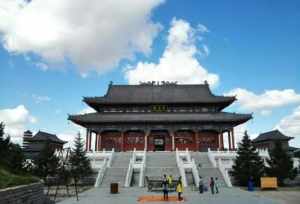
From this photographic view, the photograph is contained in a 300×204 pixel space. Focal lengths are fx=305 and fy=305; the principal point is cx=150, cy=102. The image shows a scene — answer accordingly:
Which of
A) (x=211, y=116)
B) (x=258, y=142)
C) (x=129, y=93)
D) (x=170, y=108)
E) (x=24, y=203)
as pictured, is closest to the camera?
(x=24, y=203)

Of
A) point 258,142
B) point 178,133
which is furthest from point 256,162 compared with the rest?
point 258,142

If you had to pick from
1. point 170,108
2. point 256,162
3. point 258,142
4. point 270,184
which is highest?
point 170,108

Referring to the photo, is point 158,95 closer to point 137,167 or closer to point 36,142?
point 137,167

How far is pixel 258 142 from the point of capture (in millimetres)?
61562

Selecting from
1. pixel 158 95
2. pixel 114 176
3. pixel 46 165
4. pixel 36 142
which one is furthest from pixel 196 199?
pixel 36 142

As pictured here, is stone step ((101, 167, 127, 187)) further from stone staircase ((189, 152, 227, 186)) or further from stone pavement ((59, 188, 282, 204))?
stone pavement ((59, 188, 282, 204))

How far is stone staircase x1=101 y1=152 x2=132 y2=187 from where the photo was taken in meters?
25.9

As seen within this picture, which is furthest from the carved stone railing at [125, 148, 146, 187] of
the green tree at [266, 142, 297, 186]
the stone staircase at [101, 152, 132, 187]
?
the green tree at [266, 142, 297, 186]

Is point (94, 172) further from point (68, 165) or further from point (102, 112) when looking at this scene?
point (102, 112)

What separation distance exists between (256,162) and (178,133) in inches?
718

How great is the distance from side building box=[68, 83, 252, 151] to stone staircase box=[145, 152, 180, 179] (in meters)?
8.58

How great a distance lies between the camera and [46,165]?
26.9 m

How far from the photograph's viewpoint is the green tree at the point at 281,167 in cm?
2530

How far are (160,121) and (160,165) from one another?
11.6m
